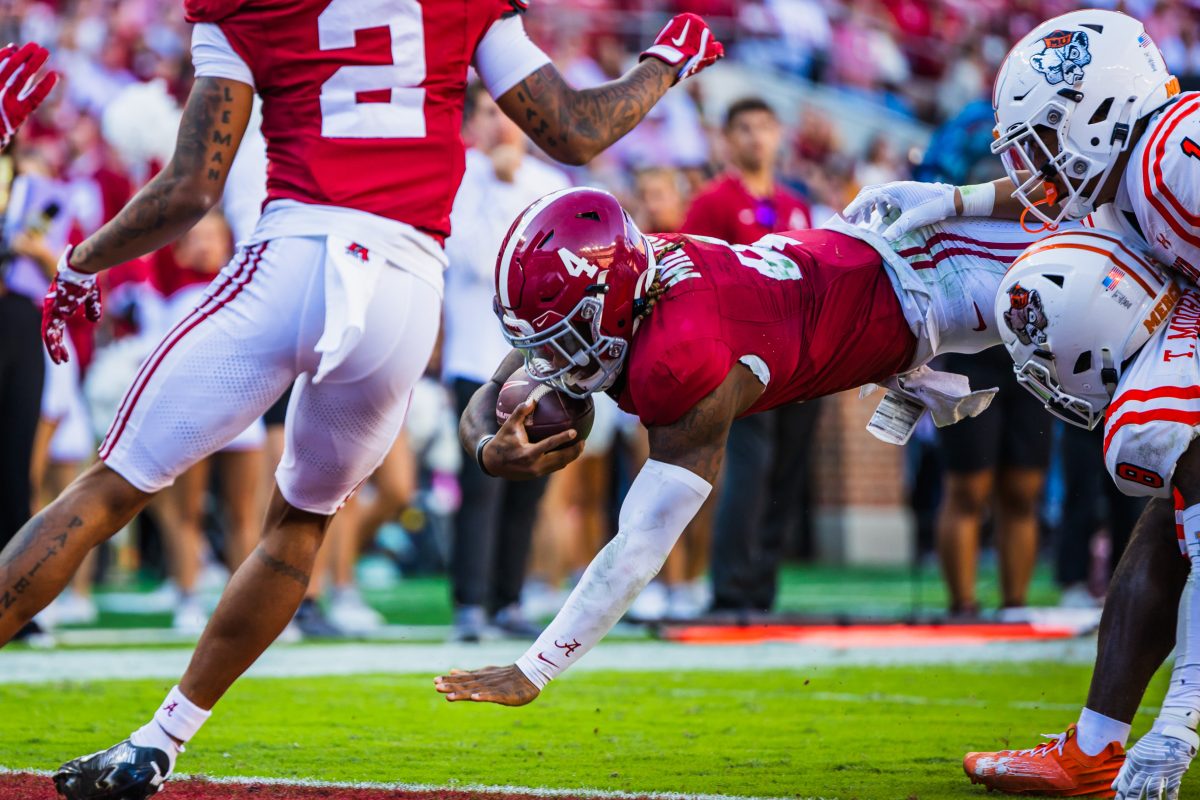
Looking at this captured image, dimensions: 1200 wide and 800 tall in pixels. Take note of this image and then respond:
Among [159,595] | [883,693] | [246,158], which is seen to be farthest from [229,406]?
[159,595]

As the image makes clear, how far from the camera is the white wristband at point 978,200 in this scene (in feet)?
12.8

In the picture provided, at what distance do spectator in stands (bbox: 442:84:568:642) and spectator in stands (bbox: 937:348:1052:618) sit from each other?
1848 millimetres

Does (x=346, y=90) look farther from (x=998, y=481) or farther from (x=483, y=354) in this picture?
(x=998, y=481)

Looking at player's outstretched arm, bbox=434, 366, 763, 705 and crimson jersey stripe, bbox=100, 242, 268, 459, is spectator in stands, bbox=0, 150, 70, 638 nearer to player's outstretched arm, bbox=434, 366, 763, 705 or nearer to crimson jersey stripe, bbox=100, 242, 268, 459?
crimson jersey stripe, bbox=100, 242, 268, 459

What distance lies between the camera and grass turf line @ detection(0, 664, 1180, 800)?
12.6 ft

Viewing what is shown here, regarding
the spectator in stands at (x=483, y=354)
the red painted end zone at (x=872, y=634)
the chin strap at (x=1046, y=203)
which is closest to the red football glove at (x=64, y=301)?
the chin strap at (x=1046, y=203)

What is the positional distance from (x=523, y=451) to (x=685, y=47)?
3.74 ft

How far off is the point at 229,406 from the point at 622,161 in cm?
1054

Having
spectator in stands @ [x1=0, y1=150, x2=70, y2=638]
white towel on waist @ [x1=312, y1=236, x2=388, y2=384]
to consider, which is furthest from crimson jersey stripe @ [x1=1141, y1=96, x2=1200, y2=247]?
spectator in stands @ [x1=0, y1=150, x2=70, y2=638]

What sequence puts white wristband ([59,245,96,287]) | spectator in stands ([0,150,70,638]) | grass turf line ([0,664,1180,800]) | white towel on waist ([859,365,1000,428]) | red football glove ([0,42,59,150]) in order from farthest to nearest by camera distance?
spectator in stands ([0,150,70,638]), red football glove ([0,42,59,150]), white towel on waist ([859,365,1000,428]), grass turf line ([0,664,1180,800]), white wristband ([59,245,96,287])

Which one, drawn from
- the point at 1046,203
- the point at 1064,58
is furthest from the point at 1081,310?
the point at 1064,58

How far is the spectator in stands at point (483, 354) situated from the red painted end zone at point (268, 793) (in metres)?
3.27

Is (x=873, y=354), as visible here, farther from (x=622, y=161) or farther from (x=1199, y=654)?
(x=622, y=161)

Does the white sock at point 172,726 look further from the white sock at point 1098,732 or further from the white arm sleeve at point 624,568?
the white sock at point 1098,732
